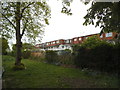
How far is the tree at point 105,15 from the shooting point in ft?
13.2

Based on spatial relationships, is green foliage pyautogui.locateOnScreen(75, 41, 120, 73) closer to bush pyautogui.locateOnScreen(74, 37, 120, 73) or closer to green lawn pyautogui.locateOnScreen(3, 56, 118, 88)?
bush pyautogui.locateOnScreen(74, 37, 120, 73)

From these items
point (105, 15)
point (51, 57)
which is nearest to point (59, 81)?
point (105, 15)

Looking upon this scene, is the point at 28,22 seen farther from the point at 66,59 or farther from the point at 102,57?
the point at 102,57

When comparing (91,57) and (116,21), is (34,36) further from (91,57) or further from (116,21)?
(116,21)

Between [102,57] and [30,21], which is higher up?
[30,21]

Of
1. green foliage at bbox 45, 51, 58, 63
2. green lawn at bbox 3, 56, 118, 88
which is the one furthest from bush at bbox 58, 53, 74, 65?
green lawn at bbox 3, 56, 118, 88

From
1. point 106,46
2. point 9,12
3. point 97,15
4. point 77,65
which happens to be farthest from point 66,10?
point 77,65

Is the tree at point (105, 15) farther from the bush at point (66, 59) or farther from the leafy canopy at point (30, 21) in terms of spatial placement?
the bush at point (66, 59)

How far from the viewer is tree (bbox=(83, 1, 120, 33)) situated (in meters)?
4.03

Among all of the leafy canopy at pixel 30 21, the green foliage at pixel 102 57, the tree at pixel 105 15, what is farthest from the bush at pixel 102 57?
the leafy canopy at pixel 30 21

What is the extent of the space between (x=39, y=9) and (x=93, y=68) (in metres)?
7.25

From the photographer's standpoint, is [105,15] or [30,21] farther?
[30,21]

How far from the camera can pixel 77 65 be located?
9.87 m

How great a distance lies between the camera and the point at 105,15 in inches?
197
